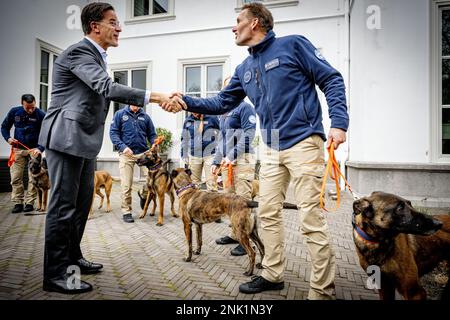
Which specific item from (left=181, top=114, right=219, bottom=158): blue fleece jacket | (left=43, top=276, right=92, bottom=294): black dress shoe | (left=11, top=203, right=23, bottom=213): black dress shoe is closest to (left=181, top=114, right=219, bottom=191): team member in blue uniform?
(left=181, top=114, right=219, bottom=158): blue fleece jacket

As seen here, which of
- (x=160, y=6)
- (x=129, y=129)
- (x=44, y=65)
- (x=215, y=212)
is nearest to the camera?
(x=215, y=212)

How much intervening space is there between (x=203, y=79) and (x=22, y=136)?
6.23 metres

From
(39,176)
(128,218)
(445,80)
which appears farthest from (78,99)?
(445,80)

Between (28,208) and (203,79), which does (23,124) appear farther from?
(203,79)

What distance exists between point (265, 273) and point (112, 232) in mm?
3144

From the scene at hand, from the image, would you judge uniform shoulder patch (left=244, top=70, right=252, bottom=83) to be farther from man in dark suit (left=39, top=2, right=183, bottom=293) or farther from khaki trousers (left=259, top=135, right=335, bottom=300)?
man in dark suit (left=39, top=2, right=183, bottom=293)

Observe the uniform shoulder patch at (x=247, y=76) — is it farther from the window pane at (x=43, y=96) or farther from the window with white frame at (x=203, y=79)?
the window pane at (x=43, y=96)

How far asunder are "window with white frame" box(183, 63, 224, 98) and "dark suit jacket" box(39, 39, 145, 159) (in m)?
7.84

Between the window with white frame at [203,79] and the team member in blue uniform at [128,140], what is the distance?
4902 millimetres

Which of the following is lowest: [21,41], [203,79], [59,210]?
[59,210]

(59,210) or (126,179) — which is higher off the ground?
(126,179)

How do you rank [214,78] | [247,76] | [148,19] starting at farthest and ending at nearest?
[148,19]
[214,78]
[247,76]

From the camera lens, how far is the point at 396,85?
255 inches

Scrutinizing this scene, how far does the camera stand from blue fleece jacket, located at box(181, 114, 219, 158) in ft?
18.2
